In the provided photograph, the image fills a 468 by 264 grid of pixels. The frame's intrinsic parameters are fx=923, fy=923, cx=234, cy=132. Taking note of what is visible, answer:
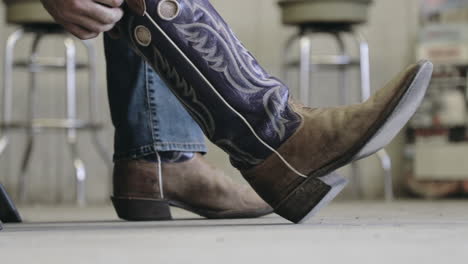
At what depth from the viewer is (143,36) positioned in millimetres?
1223

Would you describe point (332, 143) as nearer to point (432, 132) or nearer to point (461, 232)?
point (461, 232)

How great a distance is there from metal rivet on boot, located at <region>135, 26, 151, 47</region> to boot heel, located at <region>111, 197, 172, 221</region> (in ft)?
1.30

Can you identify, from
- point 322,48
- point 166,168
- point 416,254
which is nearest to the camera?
point 416,254

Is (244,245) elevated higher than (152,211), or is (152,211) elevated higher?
(244,245)

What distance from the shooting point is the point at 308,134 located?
1253mm

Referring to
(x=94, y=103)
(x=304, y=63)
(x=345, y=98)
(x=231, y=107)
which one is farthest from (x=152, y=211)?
(x=345, y=98)

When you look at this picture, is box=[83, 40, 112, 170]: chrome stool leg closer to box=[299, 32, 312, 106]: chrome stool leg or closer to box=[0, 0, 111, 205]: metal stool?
box=[0, 0, 111, 205]: metal stool

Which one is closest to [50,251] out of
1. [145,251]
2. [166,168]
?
[145,251]

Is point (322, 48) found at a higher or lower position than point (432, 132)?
higher

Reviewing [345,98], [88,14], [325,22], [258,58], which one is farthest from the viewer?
[258,58]

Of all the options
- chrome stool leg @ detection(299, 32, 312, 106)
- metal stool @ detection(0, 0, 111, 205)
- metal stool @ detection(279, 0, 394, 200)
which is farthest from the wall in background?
chrome stool leg @ detection(299, 32, 312, 106)

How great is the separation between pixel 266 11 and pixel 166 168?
2844 millimetres

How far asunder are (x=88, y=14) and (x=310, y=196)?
15.0 inches

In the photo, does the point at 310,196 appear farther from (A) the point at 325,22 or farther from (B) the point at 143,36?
(A) the point at 325,22
